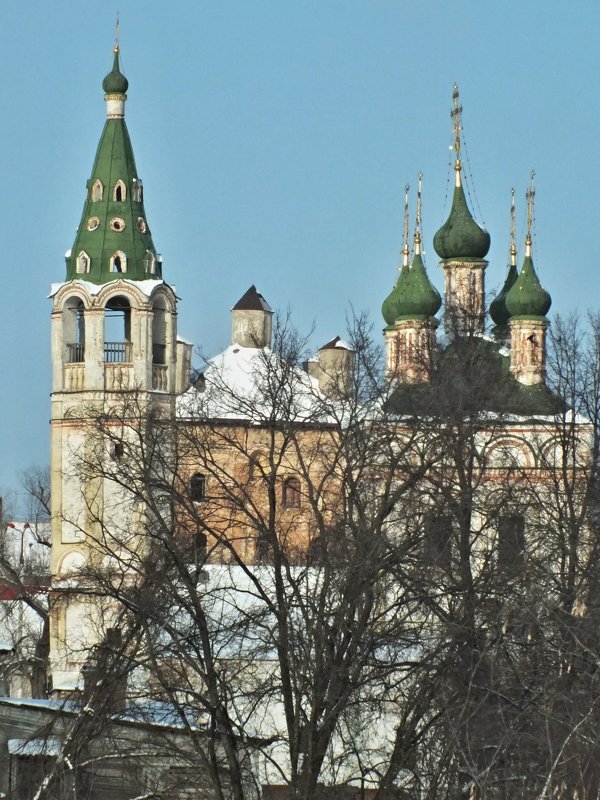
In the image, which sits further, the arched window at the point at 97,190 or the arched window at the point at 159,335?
the arched window at the point at 159,335

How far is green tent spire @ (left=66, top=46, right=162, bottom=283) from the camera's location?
49094 millimetres

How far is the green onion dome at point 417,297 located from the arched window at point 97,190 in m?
8.04

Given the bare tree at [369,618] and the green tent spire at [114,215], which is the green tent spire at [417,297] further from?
the bare tree at [369,618]

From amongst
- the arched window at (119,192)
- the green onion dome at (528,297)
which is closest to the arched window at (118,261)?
the arched window at (119,192)

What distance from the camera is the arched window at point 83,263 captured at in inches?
1935

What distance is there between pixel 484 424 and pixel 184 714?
6.14m

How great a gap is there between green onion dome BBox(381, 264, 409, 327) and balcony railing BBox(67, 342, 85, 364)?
847 centimetres

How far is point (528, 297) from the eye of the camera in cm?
5194

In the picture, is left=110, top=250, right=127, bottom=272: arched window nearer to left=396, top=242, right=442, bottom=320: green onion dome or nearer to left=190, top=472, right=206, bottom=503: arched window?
left=396, top=242, right=442, bottom=320: green onion dome

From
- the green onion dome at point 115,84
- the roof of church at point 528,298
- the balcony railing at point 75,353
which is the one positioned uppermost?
the green onion dome at point 115,84

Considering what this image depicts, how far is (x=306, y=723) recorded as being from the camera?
79.3ft

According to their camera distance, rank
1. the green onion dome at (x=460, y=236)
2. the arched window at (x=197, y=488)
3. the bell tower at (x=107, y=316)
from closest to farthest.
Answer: the arched window at (x=197, y=488) → the bell tower at (x=107, y=316) → the green onion dome at (x=460, y=236)

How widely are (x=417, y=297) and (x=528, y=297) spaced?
9.15 ft

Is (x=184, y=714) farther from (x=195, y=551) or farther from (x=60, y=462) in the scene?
(x=60, y=462)
